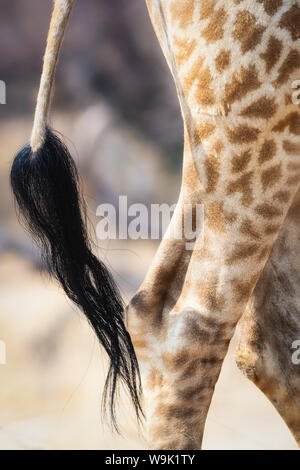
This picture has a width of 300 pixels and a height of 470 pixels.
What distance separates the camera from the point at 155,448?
959mm

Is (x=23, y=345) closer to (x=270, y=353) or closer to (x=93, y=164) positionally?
(x=93, y=164)

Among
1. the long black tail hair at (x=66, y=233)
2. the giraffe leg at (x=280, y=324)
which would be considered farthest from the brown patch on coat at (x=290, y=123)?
the long black tail hair at (x=66, y=233)

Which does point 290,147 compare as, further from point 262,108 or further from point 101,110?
point 101,110

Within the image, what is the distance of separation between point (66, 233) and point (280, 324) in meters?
0.36

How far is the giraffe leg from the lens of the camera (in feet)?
3.52

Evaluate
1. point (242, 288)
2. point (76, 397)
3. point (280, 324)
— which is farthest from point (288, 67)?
point (76, 397)

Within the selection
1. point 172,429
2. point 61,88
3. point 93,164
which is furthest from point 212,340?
point 61,88

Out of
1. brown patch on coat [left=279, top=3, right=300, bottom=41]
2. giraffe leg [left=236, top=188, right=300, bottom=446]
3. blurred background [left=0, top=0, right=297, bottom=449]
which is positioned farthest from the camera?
blurred background [left=0, top=0, right=297, bottom=449]

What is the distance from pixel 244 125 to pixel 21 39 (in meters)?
1.83

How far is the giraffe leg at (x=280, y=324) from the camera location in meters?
1.07

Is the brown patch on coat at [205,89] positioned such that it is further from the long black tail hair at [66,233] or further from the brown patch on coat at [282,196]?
the long black tail hair at [66,233]

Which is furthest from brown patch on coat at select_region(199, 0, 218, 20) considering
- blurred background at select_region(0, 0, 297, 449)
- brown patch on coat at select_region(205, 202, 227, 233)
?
blurred background at select_region(0, 0, 297, 449)

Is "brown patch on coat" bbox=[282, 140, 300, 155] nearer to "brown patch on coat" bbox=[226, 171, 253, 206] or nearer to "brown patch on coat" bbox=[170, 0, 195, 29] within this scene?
"brown patch on coat" bbox=[226, 171, 253, 206]

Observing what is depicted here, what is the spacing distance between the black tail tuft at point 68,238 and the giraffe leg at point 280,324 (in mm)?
212
